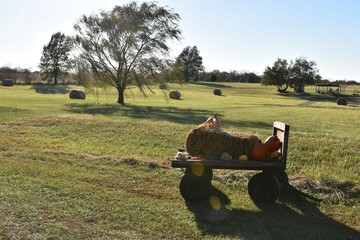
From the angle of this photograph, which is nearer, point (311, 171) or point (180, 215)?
point (180, 215)

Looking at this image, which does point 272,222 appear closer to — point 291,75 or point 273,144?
point 273,144

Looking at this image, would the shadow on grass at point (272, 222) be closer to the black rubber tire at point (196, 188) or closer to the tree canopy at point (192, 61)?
the black rubber tire at point (196, 188)

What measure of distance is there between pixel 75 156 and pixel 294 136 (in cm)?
738

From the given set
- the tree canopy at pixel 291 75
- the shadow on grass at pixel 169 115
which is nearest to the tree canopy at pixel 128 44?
the shadow on grass at pixel 169 115

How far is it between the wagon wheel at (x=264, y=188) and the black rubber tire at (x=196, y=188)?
83 cm

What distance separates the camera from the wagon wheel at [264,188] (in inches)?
283

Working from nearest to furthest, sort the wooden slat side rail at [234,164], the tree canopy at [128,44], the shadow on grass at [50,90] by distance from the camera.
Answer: the wooden slat side rail at [234,164]
the tree canopy at [128,44]
the shadow on grass at [50,90]

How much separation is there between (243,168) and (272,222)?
3.51 ft

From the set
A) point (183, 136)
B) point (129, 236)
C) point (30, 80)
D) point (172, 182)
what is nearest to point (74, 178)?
point (172, 182)

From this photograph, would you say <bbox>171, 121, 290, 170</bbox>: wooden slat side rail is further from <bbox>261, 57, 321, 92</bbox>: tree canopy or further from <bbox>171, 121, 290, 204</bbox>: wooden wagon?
<bbox>261, 57, 321, 92</bbox>: tree canopy

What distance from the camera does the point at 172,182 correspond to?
28.9 ft

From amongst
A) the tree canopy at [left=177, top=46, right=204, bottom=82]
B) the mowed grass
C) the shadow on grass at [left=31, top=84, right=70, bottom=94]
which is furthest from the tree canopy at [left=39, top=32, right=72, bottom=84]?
the mowed grass

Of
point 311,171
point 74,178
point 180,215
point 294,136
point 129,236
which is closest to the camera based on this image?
point 129,236

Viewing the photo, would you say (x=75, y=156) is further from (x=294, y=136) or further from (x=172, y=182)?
(x=294, y=136)
